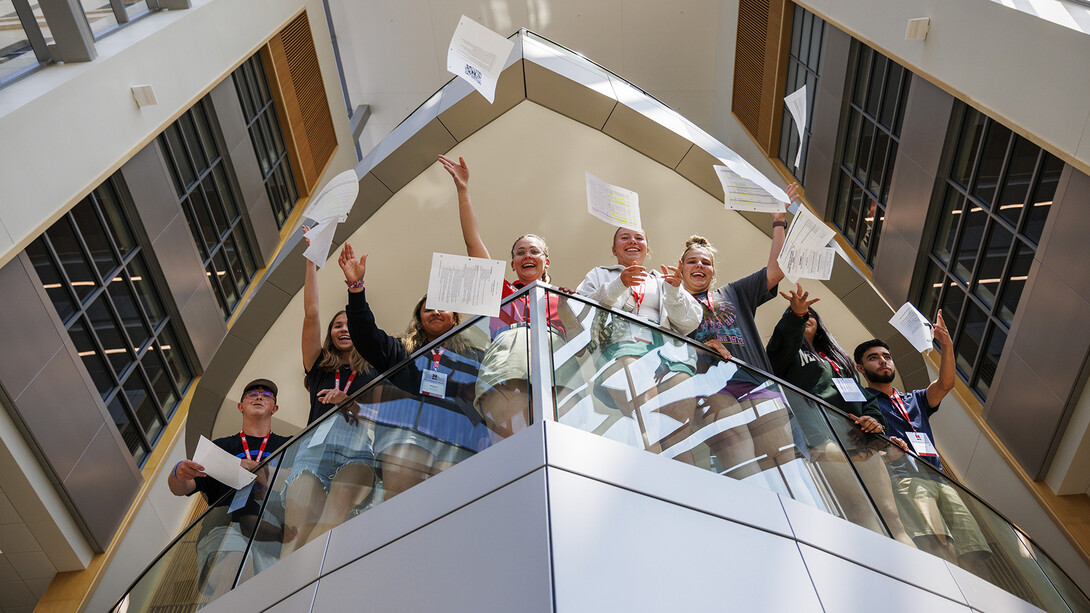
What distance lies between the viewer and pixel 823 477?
2223 mm

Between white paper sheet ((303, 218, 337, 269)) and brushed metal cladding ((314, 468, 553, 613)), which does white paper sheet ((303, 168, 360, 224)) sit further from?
brushed metal cladding ((314, 468, 553, 613))

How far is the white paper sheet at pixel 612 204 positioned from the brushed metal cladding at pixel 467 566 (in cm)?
190

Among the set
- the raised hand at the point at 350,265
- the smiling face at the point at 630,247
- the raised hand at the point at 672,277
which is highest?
the raised hand at the point at 350,265

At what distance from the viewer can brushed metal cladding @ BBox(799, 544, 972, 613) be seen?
1696 millimetres

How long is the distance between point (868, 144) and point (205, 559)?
673cm

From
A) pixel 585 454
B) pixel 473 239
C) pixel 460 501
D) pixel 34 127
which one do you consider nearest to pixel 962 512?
pixel 585 454

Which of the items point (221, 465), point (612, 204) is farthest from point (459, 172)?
point (221, 465)

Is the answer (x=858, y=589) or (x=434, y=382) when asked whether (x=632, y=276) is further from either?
(x=858, y=589)

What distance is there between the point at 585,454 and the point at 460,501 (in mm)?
337

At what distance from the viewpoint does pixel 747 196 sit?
437cm

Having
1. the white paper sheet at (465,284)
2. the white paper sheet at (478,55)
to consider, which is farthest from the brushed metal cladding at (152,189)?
the white paper sheet at (465,284)

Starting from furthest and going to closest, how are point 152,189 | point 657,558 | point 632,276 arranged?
point 152,189 → point 632,276 → point 657,558

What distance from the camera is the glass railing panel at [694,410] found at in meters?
1.99

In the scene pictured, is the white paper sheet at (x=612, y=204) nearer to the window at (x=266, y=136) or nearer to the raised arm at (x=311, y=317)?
the raised arm at (x=311, y=317)
